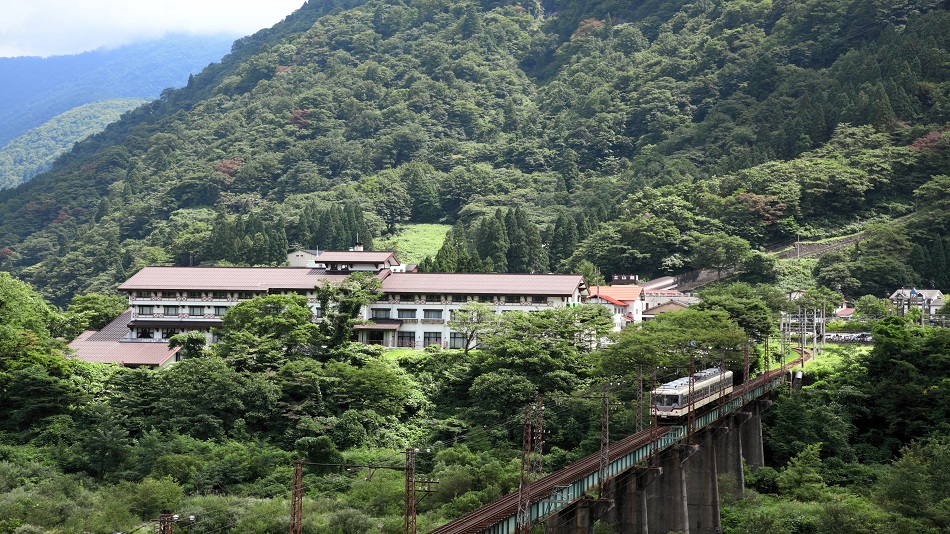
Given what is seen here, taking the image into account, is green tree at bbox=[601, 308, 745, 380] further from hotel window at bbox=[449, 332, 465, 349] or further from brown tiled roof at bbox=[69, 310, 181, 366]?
brown tiled roof at bbox=[69, 310, 181, 366]

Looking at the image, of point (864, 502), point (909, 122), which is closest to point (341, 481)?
point (864, 502)

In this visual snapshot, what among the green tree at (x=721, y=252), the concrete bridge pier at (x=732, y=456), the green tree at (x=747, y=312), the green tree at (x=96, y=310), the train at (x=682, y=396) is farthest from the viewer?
the green tree at (x=721, y=252)

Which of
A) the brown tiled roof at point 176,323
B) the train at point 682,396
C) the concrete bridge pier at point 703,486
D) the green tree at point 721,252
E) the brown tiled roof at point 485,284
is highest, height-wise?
the green tree at point 721,252

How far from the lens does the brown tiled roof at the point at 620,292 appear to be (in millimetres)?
78562

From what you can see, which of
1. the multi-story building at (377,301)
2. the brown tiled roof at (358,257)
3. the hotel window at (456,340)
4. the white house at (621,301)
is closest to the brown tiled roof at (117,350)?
the multi-story building at (377,301)

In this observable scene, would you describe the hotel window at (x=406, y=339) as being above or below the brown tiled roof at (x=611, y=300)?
below

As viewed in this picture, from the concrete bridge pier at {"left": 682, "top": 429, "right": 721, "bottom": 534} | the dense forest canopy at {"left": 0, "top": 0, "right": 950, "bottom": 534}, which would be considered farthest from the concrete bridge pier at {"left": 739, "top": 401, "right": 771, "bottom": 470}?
the concrete bridge pier at {"left": 682, "top": 429, "right": 721, "bottom": 534}

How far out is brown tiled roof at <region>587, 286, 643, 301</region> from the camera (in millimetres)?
78562

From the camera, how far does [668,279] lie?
96.7 meters

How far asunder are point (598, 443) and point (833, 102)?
78.6m

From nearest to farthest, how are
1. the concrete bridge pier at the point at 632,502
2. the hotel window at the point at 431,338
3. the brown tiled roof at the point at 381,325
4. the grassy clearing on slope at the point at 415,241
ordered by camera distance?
the concrete bridge pier at the point at 632,502 < the brown tiled roof at the point at 381,325 < the hotel window at the point at 431,338 < the grassy clearing on slope at the point at 415,241

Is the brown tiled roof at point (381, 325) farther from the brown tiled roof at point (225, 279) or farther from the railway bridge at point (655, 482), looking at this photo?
the railway bridge at point (655, 482)

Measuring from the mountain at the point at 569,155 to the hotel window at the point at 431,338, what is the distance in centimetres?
2082

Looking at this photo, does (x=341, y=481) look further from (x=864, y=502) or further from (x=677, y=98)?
(x=677, y=98)
